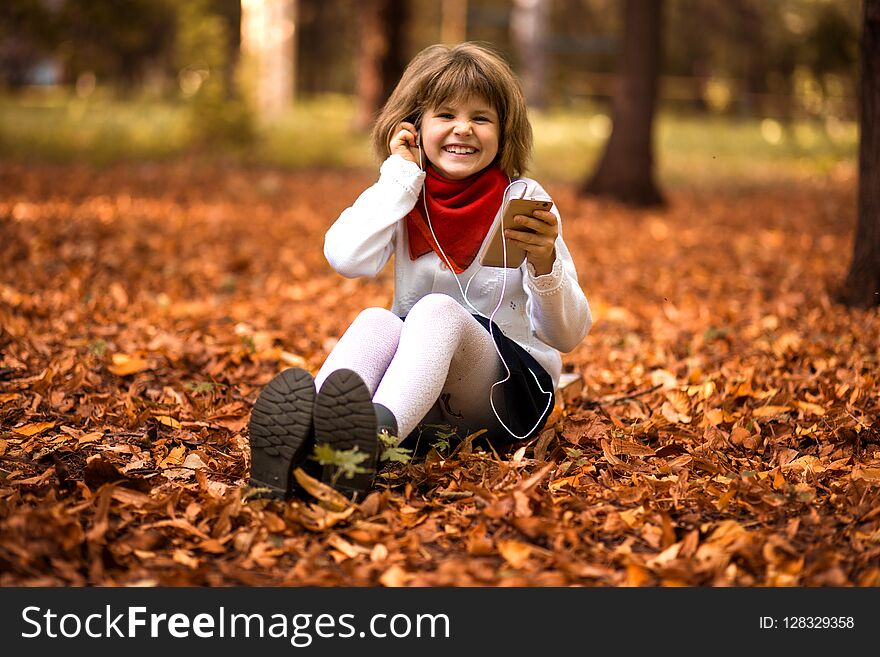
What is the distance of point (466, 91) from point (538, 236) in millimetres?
490

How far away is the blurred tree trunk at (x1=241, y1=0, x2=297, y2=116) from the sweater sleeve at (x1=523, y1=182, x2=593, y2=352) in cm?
1130

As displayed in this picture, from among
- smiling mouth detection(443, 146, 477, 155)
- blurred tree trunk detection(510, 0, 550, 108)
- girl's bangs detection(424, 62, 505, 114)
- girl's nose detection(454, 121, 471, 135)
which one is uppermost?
blurred tree trunk detection(510, 0, 550, 108)

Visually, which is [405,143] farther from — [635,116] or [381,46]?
[381,46]

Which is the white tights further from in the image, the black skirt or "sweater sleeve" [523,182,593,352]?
"sweater sleeve" [523,182,593,352]

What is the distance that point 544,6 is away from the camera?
22.9 m

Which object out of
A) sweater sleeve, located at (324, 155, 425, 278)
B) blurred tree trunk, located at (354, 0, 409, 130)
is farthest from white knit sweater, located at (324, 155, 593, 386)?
blurred tree trunk, located at (354, 0, 409, 130)

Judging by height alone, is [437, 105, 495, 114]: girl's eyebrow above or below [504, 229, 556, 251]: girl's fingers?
above

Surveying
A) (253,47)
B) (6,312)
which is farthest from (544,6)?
(6,312)

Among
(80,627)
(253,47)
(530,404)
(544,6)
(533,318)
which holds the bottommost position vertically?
(80,627)

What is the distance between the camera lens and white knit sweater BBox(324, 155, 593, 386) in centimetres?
289

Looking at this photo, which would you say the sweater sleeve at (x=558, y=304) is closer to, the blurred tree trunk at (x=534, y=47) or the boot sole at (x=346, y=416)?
the boot sole at (x=346, y=416)

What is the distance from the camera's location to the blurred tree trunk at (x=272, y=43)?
14.5 m

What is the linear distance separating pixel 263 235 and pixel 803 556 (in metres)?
5.96

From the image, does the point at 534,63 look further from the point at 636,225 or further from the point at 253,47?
the point at 636,225
